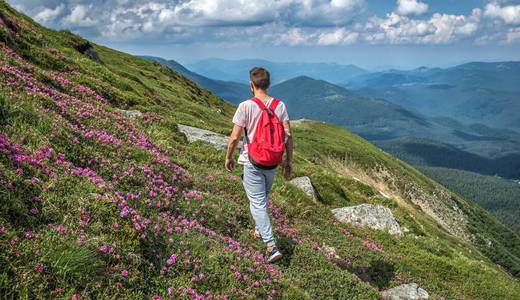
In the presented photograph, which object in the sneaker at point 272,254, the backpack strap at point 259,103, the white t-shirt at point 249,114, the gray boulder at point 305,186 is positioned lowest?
the gray boulder at point 305,186

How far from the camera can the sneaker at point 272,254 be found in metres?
7.27

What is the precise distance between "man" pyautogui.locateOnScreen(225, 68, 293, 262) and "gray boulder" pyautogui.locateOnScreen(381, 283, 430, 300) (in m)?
3.91

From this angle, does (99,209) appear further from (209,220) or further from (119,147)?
(119,147)

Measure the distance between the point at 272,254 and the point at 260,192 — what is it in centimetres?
144

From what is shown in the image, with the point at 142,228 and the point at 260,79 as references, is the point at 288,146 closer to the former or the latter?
the point at 260,79

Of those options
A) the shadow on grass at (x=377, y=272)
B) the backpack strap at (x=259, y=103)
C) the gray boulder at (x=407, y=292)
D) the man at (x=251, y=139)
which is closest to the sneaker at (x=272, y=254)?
the man at (x=251, y=139)

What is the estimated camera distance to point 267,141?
6.65 meters

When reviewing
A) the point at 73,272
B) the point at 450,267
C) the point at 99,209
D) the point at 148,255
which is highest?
the point at 99,209

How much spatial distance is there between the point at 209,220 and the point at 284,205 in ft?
13.8

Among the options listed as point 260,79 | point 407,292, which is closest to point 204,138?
point 260,79

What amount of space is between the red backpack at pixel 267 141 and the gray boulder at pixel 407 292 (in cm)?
517

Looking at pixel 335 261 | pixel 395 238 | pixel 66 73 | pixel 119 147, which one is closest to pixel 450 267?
pixel 395 238

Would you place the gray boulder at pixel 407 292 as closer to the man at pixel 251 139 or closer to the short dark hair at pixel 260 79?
the man at pixel 251 139

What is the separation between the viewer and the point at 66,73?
55.3 feet
